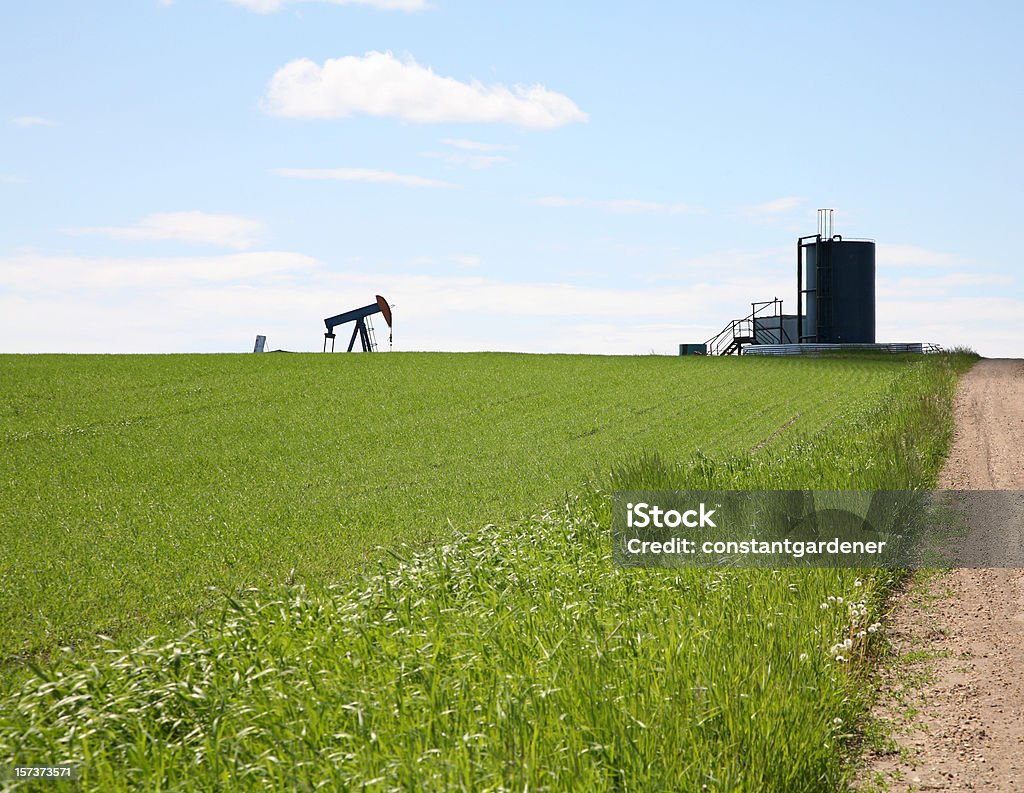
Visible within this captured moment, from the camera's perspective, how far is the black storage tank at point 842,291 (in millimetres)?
46188

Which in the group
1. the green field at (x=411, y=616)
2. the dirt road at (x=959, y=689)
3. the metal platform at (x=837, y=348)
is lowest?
the dirt road at (x=959, y=689)

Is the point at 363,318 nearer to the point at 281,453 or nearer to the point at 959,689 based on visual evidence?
Result: the point at 281,453

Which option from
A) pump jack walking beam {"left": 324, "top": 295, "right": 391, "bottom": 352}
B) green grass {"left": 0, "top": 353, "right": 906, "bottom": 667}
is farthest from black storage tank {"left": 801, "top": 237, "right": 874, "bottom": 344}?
pump jack walking beam {"left": 324, "top": 295, "right": 391, "bottom": 352}

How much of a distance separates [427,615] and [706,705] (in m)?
2.26

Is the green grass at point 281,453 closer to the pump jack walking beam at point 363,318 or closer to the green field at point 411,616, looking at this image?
the green field at point 411,616

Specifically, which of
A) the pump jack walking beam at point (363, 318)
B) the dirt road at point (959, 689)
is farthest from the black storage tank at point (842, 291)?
the dirt road at point (959, 689)

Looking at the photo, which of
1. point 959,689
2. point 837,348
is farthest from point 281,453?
point 837,348

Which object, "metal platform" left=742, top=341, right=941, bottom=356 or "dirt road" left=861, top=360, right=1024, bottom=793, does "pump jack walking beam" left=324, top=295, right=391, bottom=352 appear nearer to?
"metal platform" left=742, top=341, right=941, bottom=356

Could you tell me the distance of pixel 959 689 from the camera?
573cm

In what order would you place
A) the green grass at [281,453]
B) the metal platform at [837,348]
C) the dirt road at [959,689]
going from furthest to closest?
the metal platform at [837,348]
the green grass at [281,453]
the dirt road at [959,689]

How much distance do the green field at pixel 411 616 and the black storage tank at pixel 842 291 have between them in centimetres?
2910

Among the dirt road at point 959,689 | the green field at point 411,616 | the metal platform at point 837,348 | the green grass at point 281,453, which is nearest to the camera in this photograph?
the green field at point 411,616

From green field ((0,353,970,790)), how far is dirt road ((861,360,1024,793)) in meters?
0.31

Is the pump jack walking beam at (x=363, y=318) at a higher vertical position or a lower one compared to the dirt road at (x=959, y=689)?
higher
